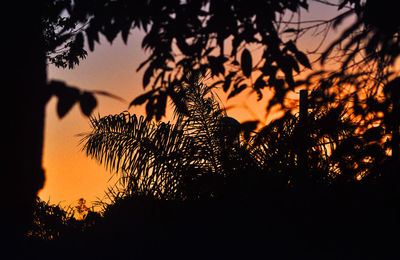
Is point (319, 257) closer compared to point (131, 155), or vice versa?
point (319, 257)

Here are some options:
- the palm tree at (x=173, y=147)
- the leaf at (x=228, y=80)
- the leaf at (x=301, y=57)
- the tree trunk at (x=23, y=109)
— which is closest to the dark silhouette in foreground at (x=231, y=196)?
the palm tree at (x=173, y=147)

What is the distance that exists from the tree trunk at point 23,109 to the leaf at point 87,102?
1.81 ft

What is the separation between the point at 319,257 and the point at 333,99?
2.61 metres

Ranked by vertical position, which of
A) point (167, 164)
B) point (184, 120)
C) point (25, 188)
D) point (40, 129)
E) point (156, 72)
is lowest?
point (25, 188)

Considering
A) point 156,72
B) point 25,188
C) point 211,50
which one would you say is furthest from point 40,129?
point 211,50

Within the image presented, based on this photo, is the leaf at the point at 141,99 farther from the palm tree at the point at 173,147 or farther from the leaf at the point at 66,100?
the palm tree at the point at 173,147

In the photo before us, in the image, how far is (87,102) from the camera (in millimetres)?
2029

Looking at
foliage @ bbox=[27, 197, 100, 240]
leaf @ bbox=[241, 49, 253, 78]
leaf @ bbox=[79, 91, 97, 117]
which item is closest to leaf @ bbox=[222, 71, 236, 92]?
leaf @ bbox=[241, 49, 253, 78]

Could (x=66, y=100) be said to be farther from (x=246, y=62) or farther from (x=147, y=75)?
(x=246, y=62)

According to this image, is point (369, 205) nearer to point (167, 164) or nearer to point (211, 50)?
point (167, 164)

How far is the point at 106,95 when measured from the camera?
6.15ft

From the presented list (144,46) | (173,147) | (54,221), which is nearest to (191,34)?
(144,46)

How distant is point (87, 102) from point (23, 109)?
75cm

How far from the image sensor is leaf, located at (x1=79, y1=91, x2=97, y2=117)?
6.64 ft
